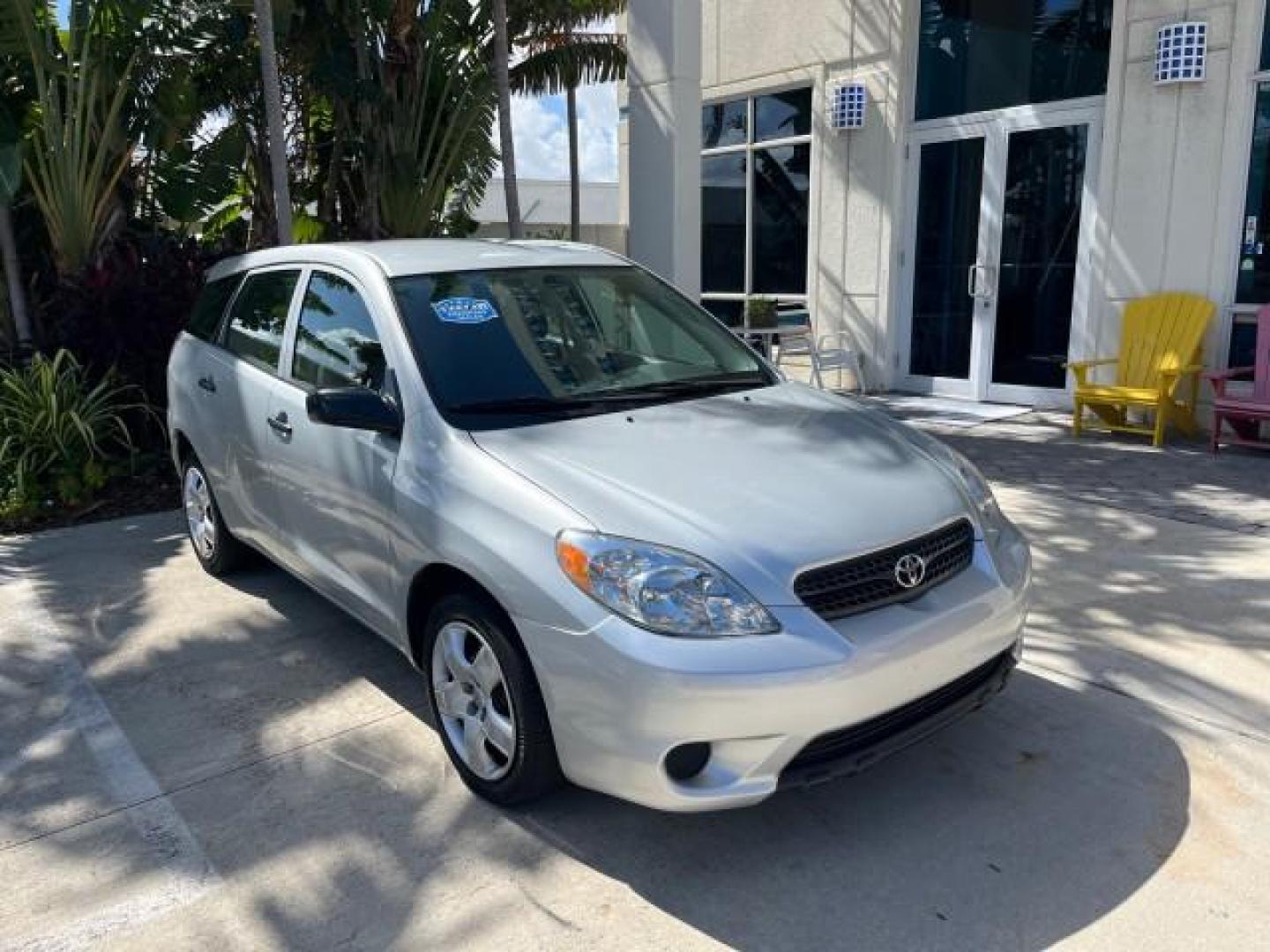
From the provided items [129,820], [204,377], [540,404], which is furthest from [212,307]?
[129,820]

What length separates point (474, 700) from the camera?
317 centimetres

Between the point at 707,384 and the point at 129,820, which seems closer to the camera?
the point at 129,820

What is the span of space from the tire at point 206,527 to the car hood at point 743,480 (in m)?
2.54

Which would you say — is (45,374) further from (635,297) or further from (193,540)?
(635,297)

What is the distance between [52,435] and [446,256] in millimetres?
4583

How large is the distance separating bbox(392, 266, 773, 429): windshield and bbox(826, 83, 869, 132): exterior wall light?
6.80 meters

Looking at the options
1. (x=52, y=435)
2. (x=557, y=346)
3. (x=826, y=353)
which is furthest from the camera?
(x=826, y=353)

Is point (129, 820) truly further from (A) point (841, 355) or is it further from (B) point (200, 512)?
(A) point (841, 355)

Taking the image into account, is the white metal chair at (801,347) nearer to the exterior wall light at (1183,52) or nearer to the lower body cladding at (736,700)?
the exterior wall light at (1183,52)

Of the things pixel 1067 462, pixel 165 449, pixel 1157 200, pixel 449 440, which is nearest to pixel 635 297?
pixel 449 440

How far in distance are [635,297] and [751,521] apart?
1.79 meters

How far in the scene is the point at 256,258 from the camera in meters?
4.88

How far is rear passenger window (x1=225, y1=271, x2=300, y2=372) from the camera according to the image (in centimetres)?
435

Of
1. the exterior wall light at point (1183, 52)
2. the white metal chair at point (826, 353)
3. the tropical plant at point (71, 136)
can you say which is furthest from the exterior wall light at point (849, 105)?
the tropical plant at point (71, 136)
